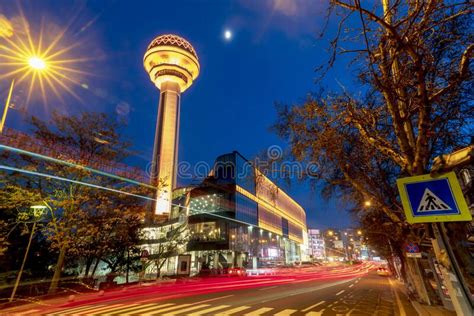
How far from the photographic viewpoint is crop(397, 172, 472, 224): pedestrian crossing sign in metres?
3.26

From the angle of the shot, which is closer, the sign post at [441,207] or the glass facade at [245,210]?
the sign post at [441,207]

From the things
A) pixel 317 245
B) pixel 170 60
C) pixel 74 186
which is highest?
pixel 170 60

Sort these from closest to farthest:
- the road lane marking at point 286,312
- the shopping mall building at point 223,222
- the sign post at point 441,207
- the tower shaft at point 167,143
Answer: the sign post at point 441,207 < the road lane marking at point 286,312 < the shopping mall building at point 223,222 < the tower shaft at point 167,143

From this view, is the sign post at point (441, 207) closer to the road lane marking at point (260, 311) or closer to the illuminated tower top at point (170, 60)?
the road lane marking at point (260, 311)

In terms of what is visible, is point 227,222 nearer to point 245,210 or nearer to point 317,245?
point 245,210

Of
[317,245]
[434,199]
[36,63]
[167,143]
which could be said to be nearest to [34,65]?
[36,63]

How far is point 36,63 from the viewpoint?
34.3 ft

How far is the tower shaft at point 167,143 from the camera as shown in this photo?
63.2m

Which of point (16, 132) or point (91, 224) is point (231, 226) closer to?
point (91, 224)

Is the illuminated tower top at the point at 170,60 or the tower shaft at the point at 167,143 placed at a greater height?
the illuminated tower top at the point at 170,60

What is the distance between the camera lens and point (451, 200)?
3342 millimetres

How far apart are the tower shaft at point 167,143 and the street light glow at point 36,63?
166 ft

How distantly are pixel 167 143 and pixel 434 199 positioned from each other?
216 feet

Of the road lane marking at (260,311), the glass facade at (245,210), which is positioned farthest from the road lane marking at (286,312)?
the glass facade at (245,210)
